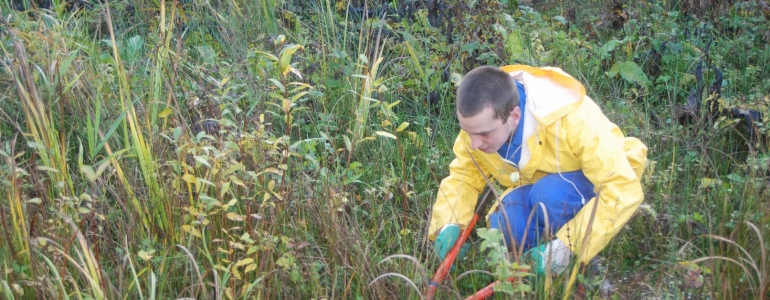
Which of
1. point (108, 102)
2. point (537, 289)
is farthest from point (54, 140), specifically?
point (537, 289)

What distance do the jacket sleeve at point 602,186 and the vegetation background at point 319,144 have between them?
0.58 ft

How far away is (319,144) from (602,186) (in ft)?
4.38

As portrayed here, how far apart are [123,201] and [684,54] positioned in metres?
2.95

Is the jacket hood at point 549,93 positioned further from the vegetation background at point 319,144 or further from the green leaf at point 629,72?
the green leaf at point 629,72

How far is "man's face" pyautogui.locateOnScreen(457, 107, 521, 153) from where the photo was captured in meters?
2.79

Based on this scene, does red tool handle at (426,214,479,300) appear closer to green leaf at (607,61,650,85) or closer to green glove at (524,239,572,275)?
green glove at (524,239,572,275)

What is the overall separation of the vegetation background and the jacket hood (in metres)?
0.51

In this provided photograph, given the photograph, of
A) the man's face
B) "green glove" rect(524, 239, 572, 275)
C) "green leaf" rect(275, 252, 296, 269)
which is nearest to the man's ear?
the man's face

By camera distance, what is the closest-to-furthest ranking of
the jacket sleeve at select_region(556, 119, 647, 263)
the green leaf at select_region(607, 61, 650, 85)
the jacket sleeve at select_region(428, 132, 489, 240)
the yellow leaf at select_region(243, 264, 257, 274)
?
the yellow leaf at select_region(243, 264, 257, 274), the jacket sleeve at select_region(556, 119, 647, 263), the jacket sleeve at select_region(428, 132, 489, 240), the green leaf at select_region(607, 61, 650, 85)

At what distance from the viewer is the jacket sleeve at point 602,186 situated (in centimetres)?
262

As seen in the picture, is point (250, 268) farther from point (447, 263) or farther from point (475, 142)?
point (475, 142)

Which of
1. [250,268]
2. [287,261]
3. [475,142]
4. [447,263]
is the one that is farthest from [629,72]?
[250,268]

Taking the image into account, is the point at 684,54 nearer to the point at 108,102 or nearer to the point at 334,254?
the point at 334,254

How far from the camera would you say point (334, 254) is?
2.75 metres
